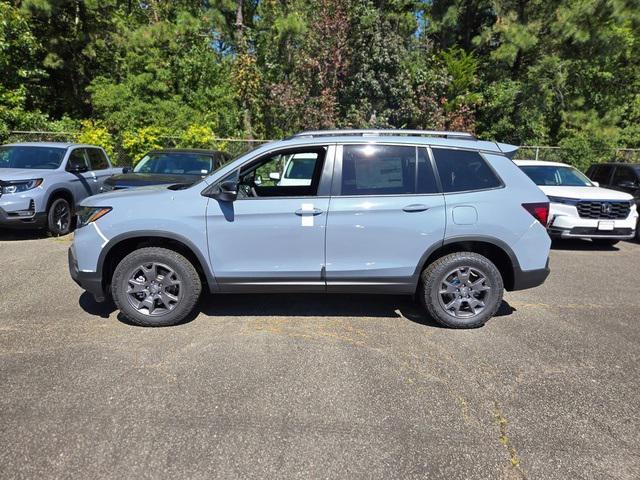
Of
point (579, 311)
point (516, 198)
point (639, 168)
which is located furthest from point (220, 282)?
point (639, 168)

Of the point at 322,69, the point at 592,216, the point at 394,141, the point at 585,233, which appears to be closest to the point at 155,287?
the point at 394,141

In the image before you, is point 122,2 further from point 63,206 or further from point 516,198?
point 516,198

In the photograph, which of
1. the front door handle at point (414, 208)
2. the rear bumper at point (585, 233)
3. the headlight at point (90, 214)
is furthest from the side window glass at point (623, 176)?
the headlight at point (90, 214)

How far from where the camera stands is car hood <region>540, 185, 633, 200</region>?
27.2ft

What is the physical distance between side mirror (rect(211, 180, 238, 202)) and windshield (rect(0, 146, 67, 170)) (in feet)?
19.9

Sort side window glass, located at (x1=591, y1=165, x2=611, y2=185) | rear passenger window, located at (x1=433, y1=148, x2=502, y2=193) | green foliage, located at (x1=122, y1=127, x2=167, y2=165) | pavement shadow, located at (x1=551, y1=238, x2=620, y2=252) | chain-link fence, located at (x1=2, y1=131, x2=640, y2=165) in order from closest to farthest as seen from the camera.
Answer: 1. rear passenger window, located at (x1=433, y1=148, x2=502, y2=193)
2. pavement shadow, located at (x1=551, y1=238, x2=620, y2=252)
3. side window glass, located at (x1=591, y1=165, x2=611, y2=185)
4. green foliage, located at (x1=122, y1=127, x2=167, y2=165)
5. chain-link fence, located at (x1=2, y1=131, x2=640, y2=165)

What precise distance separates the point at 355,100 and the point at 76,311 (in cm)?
1401

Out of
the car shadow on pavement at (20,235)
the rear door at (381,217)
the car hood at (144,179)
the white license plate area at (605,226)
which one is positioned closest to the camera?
the rear door at (381,217)

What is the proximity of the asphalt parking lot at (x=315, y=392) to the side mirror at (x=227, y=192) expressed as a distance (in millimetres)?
1272

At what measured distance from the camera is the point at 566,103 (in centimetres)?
1994

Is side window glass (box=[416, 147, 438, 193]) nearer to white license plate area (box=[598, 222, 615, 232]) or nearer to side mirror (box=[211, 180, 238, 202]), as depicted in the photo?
side mirror (box=[211, 180, 238, 202])

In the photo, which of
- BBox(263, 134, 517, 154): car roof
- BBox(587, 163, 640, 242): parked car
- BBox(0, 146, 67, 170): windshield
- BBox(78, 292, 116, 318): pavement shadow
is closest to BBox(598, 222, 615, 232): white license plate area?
BBox(587, 163, 640, 242): parked car

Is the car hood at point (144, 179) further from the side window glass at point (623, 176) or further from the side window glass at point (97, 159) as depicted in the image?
the side window glass at point (623, 176)

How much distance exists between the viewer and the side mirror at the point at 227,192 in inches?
166
